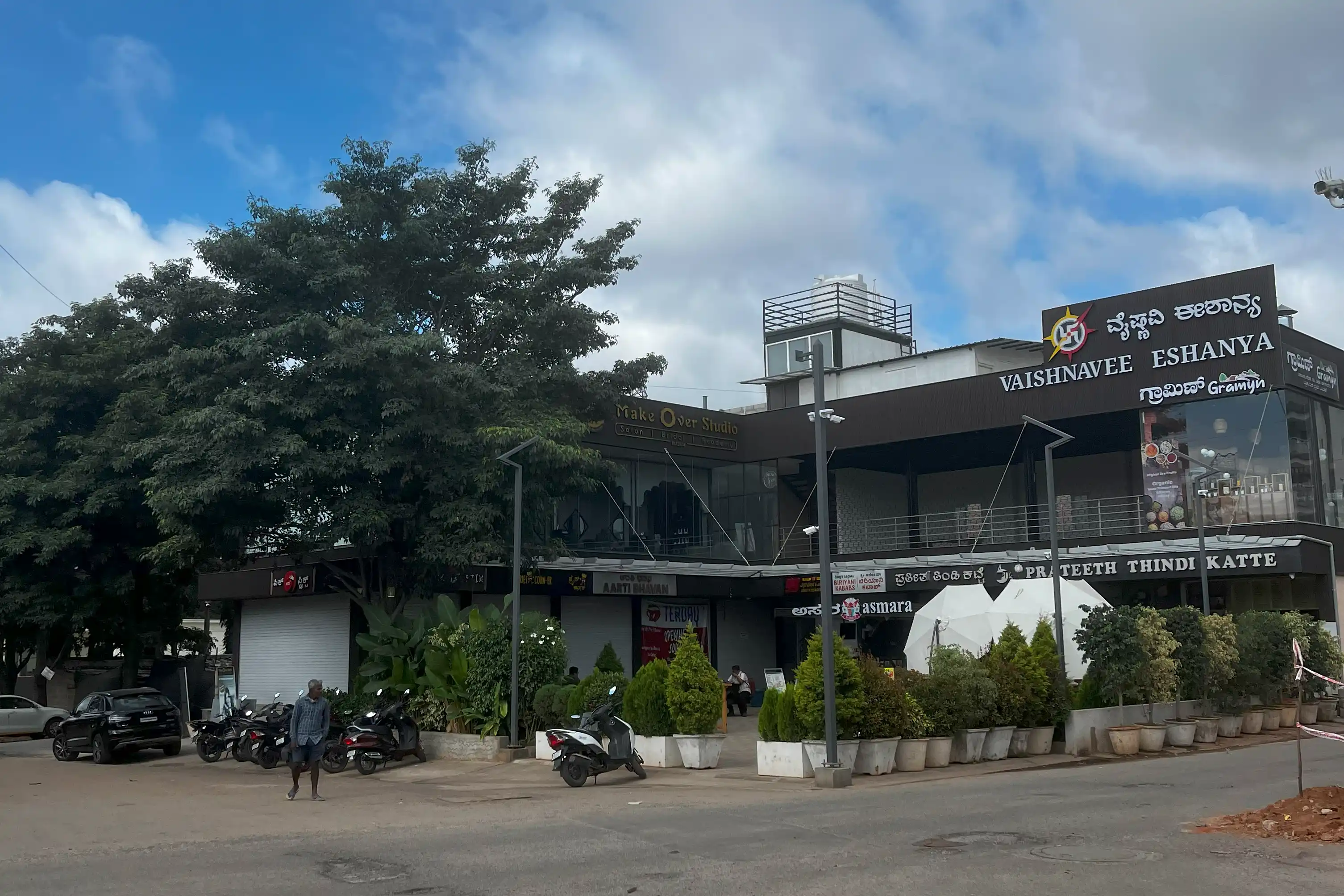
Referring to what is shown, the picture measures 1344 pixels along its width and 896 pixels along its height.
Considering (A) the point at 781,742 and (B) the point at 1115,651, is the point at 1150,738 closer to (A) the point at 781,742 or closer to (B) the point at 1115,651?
(B) the point at 1115,651

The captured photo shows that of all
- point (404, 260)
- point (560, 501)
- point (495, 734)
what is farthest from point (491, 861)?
point (560, 501)

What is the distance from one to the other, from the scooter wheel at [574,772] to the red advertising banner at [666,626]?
773 inches

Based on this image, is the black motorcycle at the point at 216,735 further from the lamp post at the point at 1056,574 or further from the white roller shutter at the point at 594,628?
the lamp post at the point at 1056,574

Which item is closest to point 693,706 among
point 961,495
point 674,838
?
point 674,838

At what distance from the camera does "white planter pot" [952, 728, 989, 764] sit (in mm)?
20516

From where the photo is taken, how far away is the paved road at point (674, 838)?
9797 mm

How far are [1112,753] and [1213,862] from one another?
12.9m

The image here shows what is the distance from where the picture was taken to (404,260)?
2886cm

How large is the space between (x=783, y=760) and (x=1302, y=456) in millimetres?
21177

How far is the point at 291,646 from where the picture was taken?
35562 millimetres

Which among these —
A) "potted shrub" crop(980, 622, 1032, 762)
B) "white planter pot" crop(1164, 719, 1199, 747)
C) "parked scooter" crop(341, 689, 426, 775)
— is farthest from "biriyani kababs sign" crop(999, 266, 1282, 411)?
"parked scooter" crop(341, 689, 426, 775)

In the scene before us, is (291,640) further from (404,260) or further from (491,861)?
(491,861)

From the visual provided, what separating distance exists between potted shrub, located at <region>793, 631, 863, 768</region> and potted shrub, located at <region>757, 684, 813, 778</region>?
0.40 ft

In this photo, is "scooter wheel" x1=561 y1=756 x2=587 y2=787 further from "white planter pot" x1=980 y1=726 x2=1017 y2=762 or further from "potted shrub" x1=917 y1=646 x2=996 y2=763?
"white planter pot" x1=980 y1=726 x2=1017 y2=762
